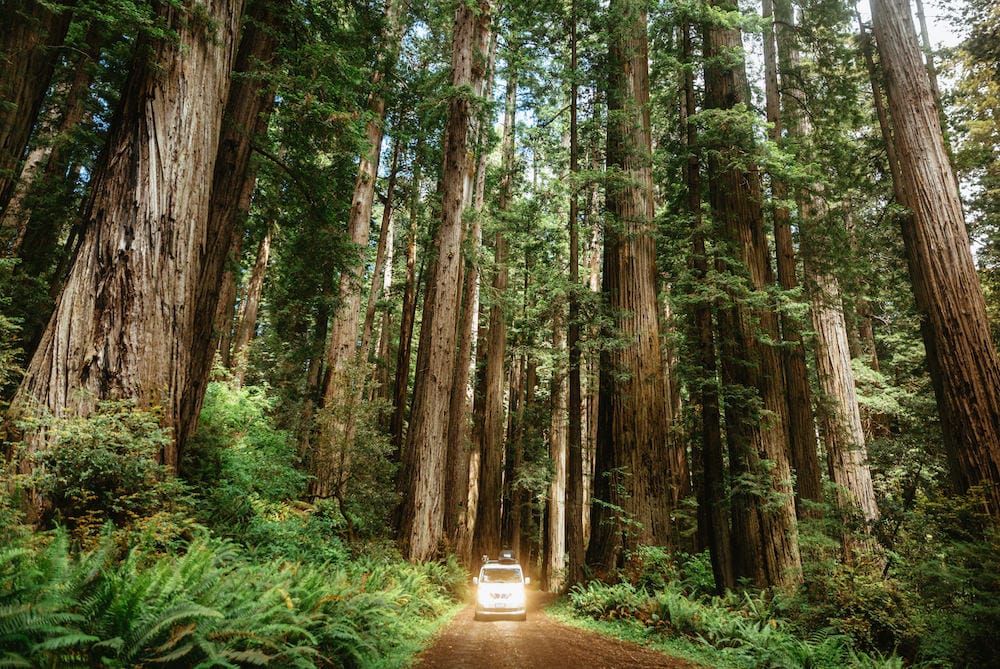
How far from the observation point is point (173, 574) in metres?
3.36

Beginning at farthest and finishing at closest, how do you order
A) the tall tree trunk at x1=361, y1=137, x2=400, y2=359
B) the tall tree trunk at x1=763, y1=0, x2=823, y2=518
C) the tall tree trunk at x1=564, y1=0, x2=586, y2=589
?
the tall tree trunk at x1=361, y1=137, x2=400, y2=359, the tall tree trunk at x1=564, y1=0, x2=586, y2=589, the tall tree trunk at x1=763, y1=0, x2=823, y2=518

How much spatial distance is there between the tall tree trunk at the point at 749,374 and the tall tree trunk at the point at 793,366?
26.6 inches

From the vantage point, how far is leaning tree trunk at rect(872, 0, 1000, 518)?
256 inches

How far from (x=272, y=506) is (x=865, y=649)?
28.7ft

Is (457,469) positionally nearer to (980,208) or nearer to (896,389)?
(896,389)

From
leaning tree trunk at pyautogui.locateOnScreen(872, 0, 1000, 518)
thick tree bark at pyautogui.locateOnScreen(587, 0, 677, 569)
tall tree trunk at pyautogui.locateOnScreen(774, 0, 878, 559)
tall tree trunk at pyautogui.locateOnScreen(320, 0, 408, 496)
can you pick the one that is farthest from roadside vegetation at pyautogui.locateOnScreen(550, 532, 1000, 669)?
tall tree trunk at pyautogui.locateOnScreen(320, 0, 408, 496)

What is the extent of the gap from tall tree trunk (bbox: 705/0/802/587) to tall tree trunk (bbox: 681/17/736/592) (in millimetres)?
251

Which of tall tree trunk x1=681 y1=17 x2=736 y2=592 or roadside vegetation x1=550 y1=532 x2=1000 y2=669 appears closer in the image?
roadside vegetation x1=550 y1=532 x2=1000 y2=669

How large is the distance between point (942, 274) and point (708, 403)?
3.97 m

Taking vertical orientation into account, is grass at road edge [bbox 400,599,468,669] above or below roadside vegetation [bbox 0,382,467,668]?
below

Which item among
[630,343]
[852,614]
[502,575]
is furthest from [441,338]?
[852,614]

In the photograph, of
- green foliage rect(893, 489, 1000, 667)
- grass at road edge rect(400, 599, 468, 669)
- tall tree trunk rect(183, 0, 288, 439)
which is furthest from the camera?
tall tree trunk rect(183, 0, 288, 439)

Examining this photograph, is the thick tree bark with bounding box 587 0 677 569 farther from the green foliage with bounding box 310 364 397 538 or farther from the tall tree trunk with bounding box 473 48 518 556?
the tall tree trunk with bounding box 473 48 518 556

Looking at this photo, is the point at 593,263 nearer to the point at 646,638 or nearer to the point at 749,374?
the point at 749,374
